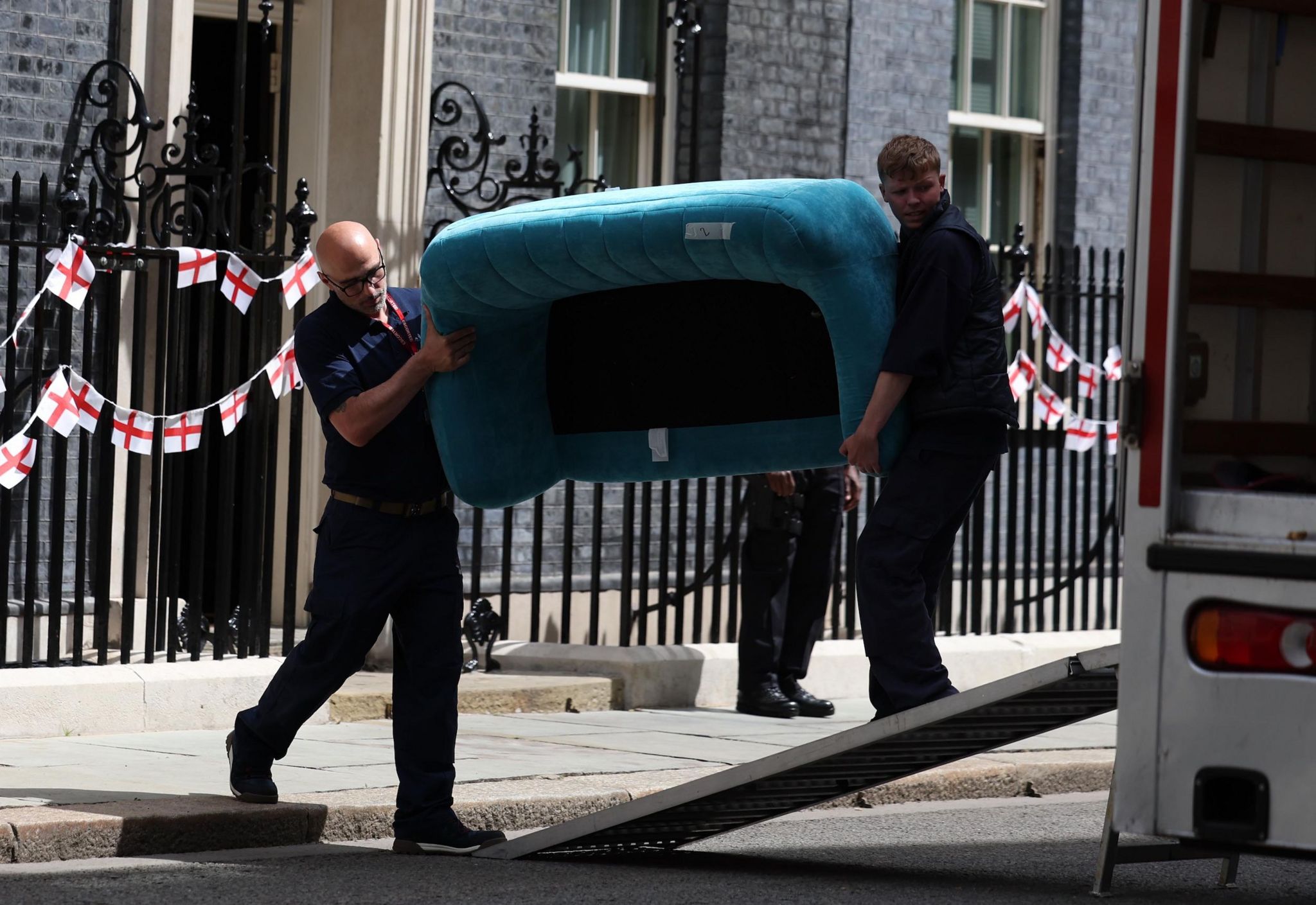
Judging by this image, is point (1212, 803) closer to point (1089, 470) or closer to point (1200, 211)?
point (1200, 211)

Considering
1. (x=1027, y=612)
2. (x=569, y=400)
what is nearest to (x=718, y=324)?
(x=569, y=400)

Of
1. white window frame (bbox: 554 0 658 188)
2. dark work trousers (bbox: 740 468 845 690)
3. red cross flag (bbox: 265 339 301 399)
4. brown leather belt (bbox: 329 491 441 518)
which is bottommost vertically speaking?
dark work trousers (bbox: 740 468 845 690)

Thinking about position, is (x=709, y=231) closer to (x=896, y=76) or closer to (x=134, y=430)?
(x=134, y=430)

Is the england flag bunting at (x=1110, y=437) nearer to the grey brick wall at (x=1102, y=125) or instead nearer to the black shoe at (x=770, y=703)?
the grey brick wall at (x=1102, y=125)

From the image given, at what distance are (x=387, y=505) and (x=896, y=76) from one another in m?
7.06

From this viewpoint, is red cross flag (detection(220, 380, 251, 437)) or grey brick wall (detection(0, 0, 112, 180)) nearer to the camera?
red cross flag (detection(220, 380, 251, 437))

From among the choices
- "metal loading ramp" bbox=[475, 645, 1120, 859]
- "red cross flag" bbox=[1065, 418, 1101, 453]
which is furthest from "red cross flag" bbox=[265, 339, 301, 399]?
"red cross flag" bbox=[1065, 418, 1101, 453]

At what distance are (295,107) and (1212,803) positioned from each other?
7333 mm

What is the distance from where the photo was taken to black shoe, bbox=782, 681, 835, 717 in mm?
10164

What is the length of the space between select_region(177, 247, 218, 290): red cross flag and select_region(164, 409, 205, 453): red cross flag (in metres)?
0.53

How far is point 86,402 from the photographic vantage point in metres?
8.86

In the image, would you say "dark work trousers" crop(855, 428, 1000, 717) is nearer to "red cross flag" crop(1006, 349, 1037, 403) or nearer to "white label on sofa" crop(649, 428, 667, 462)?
"white label on sofa" crop(649, 428, 667, 462)

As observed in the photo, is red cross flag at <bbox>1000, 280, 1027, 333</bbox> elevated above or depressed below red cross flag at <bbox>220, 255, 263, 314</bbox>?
above

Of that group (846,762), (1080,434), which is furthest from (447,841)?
(1080,434)
